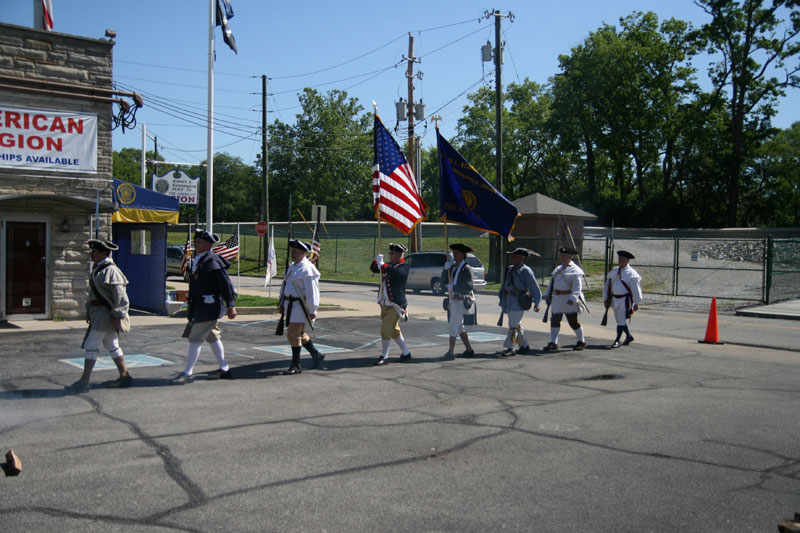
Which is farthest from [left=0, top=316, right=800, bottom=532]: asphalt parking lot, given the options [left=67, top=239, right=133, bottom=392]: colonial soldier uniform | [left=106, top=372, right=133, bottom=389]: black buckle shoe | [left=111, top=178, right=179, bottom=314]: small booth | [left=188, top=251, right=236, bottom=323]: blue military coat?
[left=111, top=178, right=179, bottom=314]: small booth

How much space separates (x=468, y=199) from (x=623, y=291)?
3.29 meters

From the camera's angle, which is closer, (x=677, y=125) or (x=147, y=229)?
(x=147, y=229)

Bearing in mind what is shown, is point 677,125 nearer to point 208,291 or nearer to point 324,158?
point 324,158

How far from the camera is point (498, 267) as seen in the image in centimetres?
3328

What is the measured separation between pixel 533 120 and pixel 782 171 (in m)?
20.2

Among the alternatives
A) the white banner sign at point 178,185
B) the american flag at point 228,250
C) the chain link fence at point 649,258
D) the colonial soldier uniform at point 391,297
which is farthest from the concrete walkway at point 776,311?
the white banner sign at point 178,185

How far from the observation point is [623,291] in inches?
500

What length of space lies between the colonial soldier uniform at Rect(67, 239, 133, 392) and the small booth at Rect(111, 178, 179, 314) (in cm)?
843

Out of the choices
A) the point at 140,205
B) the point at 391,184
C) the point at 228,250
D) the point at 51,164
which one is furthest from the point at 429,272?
the point at 391,184

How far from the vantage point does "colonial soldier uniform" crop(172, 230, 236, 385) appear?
8773 millimetres

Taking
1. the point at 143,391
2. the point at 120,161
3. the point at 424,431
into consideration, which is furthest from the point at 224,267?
the point at 120,161

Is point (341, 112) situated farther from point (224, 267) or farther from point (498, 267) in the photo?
point (224, 267)

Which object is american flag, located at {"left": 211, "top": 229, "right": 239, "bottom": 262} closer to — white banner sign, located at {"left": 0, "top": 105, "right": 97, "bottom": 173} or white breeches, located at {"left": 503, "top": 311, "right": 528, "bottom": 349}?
white banner sign, located at {"left": 0, "top": 105, "right": 97, "bottom": 173}

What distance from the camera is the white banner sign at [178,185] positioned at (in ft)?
112
